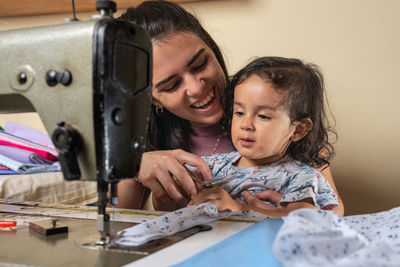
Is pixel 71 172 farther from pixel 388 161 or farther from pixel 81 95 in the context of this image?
pixel 388 161

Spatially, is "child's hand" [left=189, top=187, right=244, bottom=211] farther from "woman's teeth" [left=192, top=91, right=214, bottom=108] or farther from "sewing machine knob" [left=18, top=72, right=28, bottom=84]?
"sewing machine knob" [left=18, top=72, right=28, bottom=84]

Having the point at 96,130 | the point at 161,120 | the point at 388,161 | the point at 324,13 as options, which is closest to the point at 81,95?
the point at 96,130

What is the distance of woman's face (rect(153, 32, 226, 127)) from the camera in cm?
141

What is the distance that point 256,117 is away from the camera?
137 cm

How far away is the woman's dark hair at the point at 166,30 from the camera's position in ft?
4.86

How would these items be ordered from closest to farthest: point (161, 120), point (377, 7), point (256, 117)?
point (256, 117) → point (377, 7) → point (161, 120)

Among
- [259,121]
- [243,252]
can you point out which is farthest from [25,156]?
[243,252]

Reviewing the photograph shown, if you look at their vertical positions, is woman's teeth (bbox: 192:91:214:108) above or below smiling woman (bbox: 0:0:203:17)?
below

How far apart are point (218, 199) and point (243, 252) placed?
60cm

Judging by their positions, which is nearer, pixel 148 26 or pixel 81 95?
pixel 81 95

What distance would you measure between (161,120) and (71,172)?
3.60 ft

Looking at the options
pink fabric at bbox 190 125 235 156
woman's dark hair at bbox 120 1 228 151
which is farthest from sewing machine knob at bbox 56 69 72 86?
pink fabric at bbox 190 125 235 156

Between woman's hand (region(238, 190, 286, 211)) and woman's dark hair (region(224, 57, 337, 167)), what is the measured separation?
22 centimetres

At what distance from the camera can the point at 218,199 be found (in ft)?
3.95
